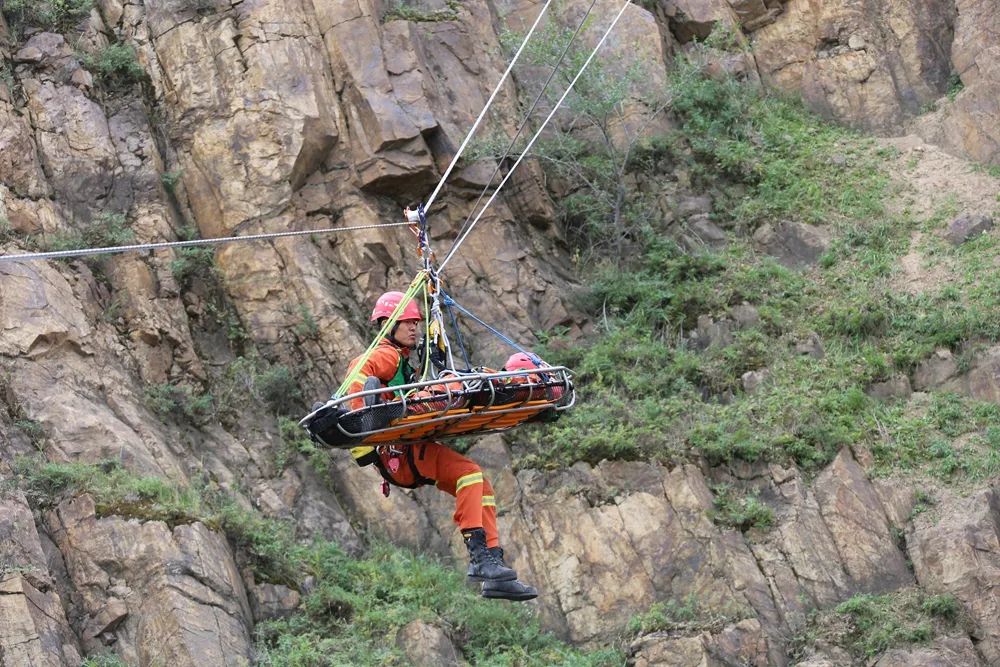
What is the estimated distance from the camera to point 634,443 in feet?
46.7

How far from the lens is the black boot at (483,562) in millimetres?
9688

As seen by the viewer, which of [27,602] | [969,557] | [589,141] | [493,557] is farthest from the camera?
[589,141]

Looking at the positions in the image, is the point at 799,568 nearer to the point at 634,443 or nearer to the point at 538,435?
the point at 634,443

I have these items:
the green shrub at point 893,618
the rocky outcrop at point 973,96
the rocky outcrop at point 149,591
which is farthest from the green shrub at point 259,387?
the rocky outcrop at point 973,96

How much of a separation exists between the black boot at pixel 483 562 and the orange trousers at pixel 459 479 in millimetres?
61

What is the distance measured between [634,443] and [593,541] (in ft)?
3.99

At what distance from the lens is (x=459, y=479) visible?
32.5 feet

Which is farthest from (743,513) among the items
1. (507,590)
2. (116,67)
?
(116,67)

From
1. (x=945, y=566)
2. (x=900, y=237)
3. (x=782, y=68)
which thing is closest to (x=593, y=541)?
(x=945, y=566)

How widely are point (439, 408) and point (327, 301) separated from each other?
7017mm

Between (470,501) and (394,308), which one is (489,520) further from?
(394,308)

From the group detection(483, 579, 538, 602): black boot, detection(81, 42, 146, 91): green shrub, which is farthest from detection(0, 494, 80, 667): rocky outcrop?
detection(81, 42, 146, 91): green shrub

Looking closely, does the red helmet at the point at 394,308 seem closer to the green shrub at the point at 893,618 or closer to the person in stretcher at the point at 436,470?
the person in stretcher at the point at 436,470

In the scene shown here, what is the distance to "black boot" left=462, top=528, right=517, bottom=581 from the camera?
31.8 feet
